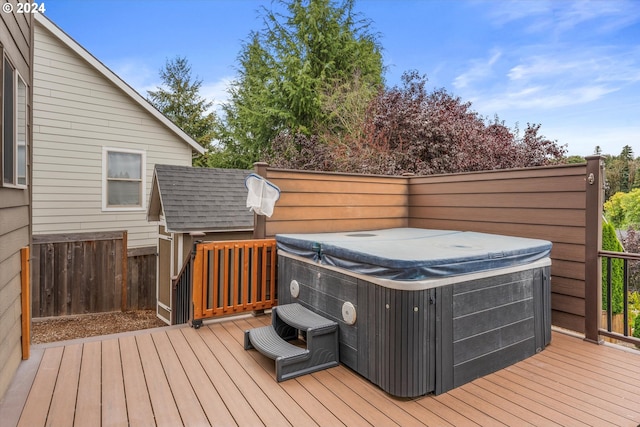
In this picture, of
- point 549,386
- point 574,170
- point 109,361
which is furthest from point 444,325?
point 109,361

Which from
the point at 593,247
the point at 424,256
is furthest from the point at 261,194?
the point at 593,247

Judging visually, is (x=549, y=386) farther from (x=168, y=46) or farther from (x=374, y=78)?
(x=168, y=46)

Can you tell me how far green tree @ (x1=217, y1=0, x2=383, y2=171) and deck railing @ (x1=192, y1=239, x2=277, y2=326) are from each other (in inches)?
346

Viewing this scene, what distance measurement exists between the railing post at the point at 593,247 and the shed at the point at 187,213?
214 inches

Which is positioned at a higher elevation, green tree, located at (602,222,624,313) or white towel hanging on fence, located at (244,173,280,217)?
white towel hanging on fence, located at (244,173,280,217)

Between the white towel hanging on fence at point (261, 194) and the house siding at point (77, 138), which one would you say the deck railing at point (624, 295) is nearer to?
the white towel hanging on fence at point (261, 194)

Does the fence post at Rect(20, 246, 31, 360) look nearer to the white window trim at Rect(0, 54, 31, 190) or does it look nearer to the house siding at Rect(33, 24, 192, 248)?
the white window trim at Rect(0, 54, 31, 190)

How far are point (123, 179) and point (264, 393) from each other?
726 centimetres

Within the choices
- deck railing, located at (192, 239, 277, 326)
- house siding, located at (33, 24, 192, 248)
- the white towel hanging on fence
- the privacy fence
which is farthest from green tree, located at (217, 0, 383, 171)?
deck railing, located at (192, 239, 277, 326)

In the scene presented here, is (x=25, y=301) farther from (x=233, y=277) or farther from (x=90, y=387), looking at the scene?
(x=233, y=277)

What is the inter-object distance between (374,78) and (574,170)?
11339mm

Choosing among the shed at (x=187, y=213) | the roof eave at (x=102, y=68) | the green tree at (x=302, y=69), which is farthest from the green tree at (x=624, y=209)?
the roof eave at (x=102, y=68)

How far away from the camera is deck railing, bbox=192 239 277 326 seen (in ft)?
11.1

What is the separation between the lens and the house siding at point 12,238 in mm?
2133
